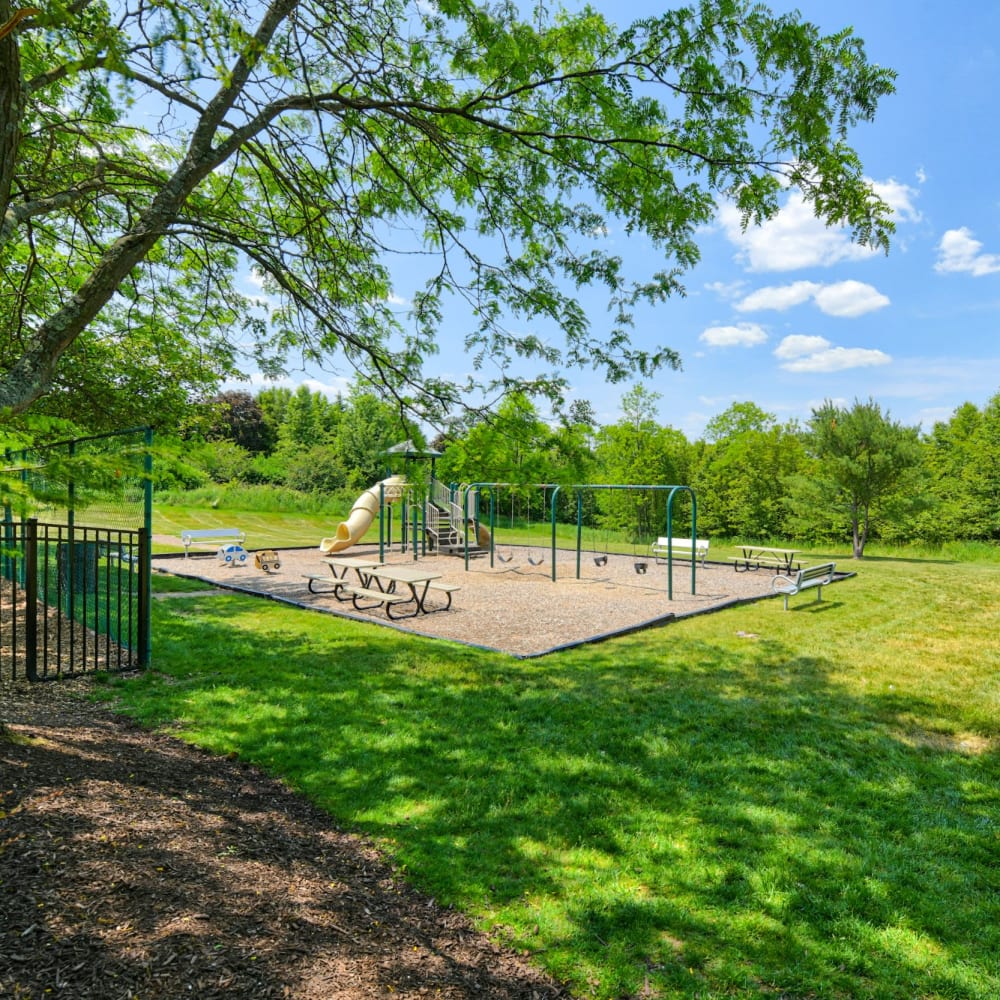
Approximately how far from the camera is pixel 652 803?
387 cm

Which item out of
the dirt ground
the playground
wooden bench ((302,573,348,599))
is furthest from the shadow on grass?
wooden bench ((302,573,348,599))

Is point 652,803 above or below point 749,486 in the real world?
below

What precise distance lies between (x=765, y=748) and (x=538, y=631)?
4.69 meters

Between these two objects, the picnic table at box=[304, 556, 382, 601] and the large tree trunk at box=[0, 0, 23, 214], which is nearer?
the large tree trunk at box=[0, 0, 23, 214]

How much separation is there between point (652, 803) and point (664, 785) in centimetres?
29

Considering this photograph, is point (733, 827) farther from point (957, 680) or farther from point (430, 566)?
point (430, 566)

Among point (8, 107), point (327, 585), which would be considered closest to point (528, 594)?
point (327, 585)

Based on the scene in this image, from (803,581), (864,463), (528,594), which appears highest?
(864,463)

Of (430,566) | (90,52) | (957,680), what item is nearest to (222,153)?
(90,52)

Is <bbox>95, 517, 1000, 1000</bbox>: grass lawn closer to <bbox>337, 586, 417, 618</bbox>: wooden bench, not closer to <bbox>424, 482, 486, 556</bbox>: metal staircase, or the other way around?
<bbox>337, 586, 417, 618</bbox>: wooden bench

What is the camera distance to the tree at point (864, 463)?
66.1 feet

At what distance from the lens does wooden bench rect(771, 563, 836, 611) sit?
11133 mm

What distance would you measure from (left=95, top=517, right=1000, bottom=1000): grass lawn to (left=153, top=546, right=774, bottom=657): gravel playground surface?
4.14ft

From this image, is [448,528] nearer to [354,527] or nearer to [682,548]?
[354,527]
